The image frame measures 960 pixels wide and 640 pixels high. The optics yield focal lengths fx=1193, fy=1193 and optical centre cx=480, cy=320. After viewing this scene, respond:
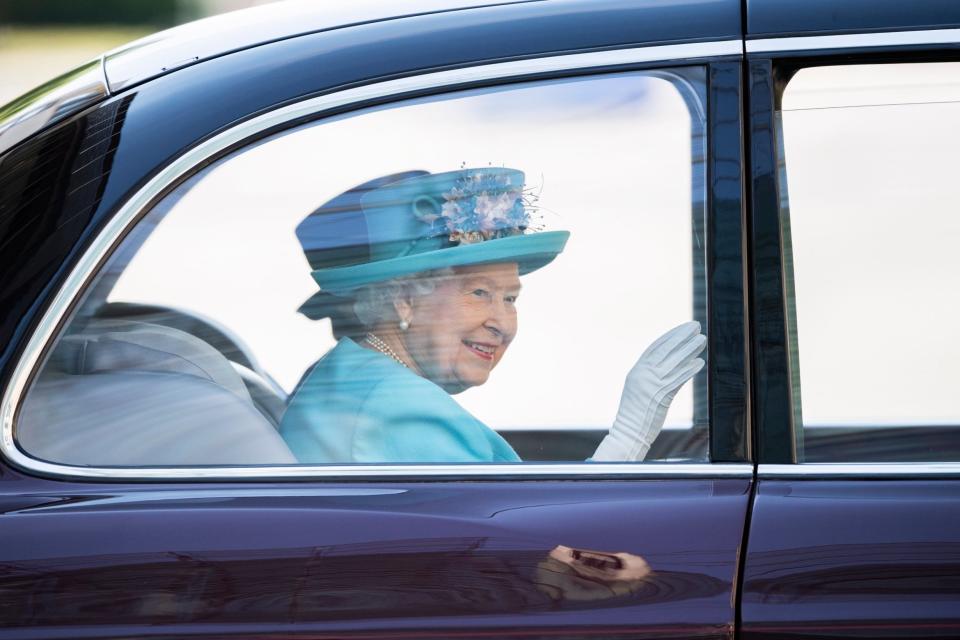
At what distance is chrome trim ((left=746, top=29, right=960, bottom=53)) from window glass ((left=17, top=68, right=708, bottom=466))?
0.11 meters

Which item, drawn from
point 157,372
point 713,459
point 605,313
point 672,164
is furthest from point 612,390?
point 157,372

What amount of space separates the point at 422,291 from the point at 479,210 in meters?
0.15

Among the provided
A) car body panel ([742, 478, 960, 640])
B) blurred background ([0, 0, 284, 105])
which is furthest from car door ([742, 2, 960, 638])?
blurred background ([0, 0, 284, 105])

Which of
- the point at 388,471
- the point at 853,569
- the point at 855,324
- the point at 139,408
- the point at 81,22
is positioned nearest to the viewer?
the point at 853,569

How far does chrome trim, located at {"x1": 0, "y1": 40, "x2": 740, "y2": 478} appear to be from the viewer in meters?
1.61

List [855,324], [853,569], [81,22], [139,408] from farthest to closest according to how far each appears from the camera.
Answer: [81,22] < [855,324] < [139,408] < [853,569]

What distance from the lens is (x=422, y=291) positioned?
1.79 m

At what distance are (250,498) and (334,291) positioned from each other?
354 millimetres

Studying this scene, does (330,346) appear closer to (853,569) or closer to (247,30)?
(247,30)

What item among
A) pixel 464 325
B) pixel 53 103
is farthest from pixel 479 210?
pixel 53 103

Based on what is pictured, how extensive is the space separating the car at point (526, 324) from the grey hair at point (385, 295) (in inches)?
2.3

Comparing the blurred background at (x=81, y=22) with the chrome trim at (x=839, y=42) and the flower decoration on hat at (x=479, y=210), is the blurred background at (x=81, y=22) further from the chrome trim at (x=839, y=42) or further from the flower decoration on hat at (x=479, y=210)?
the chrome trim at (x=839, y=42)

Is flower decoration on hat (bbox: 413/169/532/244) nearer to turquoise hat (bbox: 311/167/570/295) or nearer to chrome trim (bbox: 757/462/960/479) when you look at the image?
turquoise hat (bbox: 311/167/570/295)

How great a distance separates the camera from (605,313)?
1.80m
